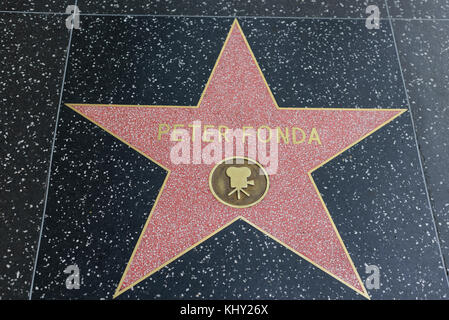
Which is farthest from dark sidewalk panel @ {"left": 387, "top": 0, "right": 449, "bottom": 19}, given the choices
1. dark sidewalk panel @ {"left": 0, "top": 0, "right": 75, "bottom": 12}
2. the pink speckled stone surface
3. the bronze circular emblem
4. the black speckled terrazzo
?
dark sidewalk panel @ {"left": 0, "top": 0, "right": 75, "bottom": 12}

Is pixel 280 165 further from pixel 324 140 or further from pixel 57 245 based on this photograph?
pixel 57 245

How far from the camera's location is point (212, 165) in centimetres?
124

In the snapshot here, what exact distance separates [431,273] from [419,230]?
0.40 ft

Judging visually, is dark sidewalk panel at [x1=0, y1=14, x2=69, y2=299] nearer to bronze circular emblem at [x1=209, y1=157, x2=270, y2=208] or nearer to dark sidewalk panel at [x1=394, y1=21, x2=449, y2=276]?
bronze circular emblem at [x1=209, y1=157, x2=270, y2=208]

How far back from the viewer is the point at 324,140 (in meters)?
1.27

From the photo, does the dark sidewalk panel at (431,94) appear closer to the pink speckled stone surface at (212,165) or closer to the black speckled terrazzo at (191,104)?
the black speckled terrazzo at (191,104)

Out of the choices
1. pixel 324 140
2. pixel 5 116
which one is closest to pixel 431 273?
pixel 324 140

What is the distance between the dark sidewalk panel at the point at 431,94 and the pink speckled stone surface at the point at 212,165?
121 mm

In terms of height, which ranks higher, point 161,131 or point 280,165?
point 161,131

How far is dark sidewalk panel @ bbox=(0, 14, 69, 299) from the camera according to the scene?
1.12 meters

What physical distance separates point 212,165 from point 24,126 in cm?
61

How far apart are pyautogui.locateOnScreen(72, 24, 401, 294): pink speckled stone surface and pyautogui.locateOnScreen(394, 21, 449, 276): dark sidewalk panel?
0.12 meters
